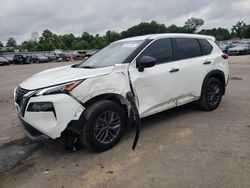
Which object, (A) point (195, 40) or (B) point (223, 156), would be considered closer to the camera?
(B) point (223, 156)

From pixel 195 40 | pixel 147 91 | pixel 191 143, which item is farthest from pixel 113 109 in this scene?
pixel 195 40

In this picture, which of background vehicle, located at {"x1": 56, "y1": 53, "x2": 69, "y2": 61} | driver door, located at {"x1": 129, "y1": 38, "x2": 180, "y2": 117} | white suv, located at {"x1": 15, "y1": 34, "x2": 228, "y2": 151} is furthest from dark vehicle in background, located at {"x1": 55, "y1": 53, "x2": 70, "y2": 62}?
driver door, located at {"x1": 129, "y1": 38, "x2": 180, "y2": 117}

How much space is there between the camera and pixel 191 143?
3.82 meters

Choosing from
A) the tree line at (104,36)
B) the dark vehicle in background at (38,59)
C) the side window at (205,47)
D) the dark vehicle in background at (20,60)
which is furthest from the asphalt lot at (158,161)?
the tree line at (104,36)

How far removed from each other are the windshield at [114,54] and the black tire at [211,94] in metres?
1.76

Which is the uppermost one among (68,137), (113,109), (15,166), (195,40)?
(195,40)

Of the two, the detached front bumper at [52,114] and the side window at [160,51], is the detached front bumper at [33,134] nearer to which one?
the detached front bumper at [52,114]

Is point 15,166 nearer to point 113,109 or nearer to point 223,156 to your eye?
point 113,109

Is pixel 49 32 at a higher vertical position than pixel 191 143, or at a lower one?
higher

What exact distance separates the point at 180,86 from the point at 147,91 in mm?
852

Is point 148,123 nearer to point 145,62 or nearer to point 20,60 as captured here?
point 145,62

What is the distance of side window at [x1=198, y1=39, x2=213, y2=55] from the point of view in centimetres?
521

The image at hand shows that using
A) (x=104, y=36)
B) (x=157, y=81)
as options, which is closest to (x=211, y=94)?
(x=157, y=81)

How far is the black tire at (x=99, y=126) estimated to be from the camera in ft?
11.3
